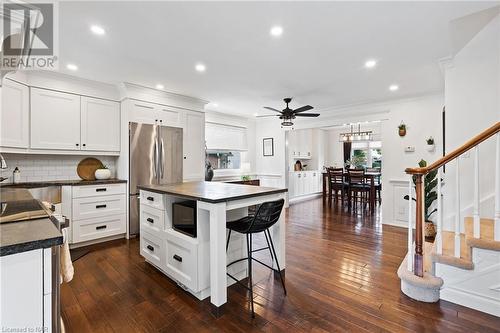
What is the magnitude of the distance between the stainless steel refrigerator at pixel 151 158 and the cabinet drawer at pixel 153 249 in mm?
1170

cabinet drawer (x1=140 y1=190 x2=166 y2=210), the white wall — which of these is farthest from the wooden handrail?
cabinet drawer (x1=140 y1=190 x2=166 y2=210)

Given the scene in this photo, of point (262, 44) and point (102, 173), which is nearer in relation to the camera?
point (262, 44)

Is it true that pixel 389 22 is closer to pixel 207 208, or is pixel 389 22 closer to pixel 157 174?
pixel 207 208

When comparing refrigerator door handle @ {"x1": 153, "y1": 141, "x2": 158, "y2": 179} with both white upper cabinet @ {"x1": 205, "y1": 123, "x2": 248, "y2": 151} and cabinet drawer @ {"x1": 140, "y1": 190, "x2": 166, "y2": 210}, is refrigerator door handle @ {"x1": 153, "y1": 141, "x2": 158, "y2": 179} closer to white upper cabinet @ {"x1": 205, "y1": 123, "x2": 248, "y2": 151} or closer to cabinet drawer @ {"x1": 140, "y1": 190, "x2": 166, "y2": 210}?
cabinet drawer @ {"x1": 140, "y1": 190, "x2": 166, "y2": 210}

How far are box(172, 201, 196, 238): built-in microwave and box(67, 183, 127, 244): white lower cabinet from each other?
1.77 metres

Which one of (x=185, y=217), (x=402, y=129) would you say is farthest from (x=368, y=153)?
(x=185, y=217)

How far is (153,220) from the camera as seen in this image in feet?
8.32

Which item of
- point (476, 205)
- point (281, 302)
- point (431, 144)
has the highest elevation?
point (431, 144)

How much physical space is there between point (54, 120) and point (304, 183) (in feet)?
20.8

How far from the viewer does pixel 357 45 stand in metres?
2.46

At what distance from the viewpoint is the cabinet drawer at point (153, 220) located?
239 centimetres

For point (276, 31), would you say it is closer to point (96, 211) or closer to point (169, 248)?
point (169, 248)

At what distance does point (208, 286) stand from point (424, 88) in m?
4.42

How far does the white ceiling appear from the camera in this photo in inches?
74.4
